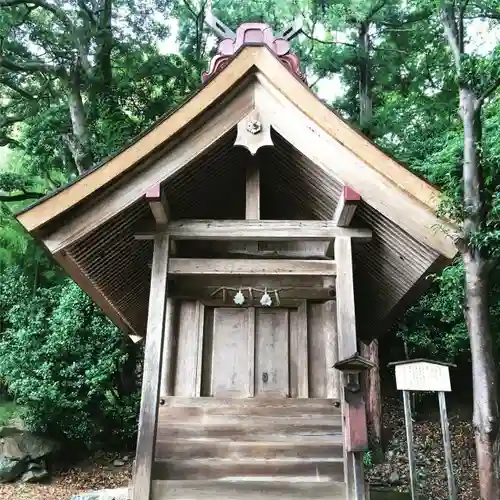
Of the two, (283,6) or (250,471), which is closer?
(250,471)

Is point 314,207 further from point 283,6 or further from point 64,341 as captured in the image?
point 283,6

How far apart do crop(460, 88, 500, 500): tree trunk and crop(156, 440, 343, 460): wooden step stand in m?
2.16

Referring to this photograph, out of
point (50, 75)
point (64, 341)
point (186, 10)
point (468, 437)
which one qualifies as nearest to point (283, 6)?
point (186, 10)

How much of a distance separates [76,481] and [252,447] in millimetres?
8548

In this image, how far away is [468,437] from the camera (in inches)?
501

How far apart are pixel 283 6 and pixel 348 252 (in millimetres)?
16166

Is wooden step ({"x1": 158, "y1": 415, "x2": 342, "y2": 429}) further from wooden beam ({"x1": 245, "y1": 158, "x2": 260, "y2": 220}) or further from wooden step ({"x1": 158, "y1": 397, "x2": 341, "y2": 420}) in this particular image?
wooden beam ({"x1": 245, "y1": 158, "x2": 260, "y2": 220})

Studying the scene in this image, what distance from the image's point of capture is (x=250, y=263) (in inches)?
216

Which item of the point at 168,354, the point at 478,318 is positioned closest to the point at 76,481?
the point at 168,354

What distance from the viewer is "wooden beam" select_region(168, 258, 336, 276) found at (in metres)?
5.44

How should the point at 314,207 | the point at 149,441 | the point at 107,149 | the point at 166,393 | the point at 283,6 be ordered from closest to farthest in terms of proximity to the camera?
the point at 149,441
the point at 166,393
the point at 314,207
the point at 107,149
the point at 283,6

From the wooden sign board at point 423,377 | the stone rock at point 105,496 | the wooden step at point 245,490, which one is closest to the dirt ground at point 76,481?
the stone rock at point 105,496

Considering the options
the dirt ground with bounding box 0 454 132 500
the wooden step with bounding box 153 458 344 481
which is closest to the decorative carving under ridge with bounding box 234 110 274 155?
the wooden step with bounding box 153 458 344 481

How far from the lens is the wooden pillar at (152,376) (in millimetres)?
4516
